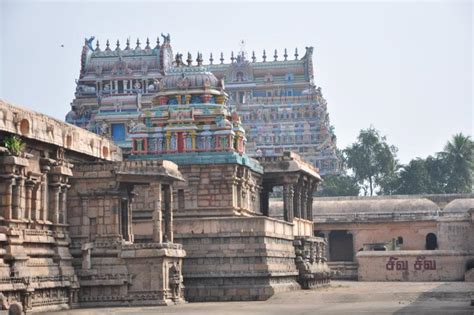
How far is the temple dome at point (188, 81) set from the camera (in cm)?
Result: 4581

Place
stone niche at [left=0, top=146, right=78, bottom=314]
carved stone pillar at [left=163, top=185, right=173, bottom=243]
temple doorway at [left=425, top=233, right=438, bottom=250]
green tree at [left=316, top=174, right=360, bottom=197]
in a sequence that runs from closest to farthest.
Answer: stone niche at [left=0, top=146, right=78, bottom=314] < carved stone pillar at [left=163, top=185, right=173, bottom=243] < temple doorway at [left=425, top=233, right=438, bottom=250] < green tree at [left=316, top=174, right=360, bottom=197]

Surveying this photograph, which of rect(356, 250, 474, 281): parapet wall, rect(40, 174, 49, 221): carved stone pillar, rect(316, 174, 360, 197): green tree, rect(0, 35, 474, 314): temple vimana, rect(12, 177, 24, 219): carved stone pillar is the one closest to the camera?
rect(12, 177, 24, 219): carved stone pillar

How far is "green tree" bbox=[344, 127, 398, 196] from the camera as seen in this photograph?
89500 mm

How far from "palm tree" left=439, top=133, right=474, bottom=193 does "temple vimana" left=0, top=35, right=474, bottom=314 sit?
16393 mm

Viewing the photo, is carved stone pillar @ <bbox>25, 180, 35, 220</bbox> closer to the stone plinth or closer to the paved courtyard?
the paved courtyard

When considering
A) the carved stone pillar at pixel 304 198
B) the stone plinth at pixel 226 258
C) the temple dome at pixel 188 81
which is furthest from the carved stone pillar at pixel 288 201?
the stone plinth at pixel 226 258

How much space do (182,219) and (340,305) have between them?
7650 mm

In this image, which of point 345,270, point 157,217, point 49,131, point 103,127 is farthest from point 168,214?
point 103,127

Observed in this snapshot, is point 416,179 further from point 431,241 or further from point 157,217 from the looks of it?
point 157,217

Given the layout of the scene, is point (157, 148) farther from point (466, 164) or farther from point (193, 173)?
point (466, 164)

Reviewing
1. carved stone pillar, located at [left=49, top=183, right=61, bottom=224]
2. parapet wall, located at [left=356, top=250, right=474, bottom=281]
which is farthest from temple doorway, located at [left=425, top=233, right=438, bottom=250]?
carved stone pillar, located at [left=49, top=183, right=61, bottom=224]

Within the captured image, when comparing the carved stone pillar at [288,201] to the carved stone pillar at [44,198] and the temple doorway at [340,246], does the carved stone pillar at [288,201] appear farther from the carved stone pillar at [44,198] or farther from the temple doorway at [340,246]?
the temple doorway at [340,246]

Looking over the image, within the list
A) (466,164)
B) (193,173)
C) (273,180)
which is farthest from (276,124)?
(193,173)

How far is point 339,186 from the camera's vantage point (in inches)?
3442
